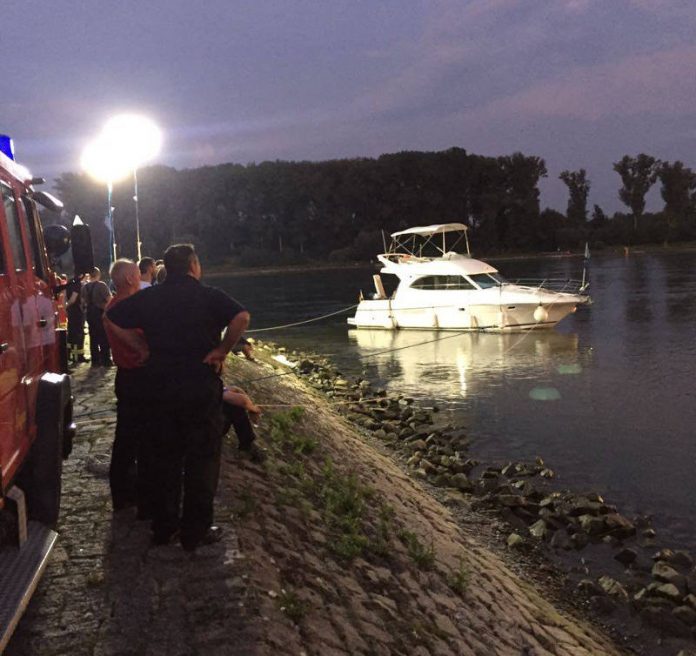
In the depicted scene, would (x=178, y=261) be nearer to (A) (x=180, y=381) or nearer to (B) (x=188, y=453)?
(A) (x=180, y=381)

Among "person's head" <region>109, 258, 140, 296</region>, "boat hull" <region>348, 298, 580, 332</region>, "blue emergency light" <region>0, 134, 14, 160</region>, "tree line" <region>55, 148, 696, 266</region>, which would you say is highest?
"tree line" <region>55, 148, 696, 266</region>

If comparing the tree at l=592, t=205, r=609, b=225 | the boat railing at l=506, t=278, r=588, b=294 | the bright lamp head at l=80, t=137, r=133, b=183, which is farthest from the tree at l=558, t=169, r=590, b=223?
the bright lamp head at l=80, t=137, r=133, b=183

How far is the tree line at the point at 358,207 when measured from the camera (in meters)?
111

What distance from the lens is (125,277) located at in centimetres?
592

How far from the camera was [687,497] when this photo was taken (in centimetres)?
1023

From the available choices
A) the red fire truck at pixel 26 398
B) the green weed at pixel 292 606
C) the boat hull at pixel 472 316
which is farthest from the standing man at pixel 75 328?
the boat hull at pixel 472 316

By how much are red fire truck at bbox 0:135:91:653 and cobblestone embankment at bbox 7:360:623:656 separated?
354 mm

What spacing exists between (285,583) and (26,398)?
2.11 meters

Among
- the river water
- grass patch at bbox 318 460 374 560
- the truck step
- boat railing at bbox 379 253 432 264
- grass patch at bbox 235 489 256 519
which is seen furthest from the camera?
boat railing at bbox 379 253 432 264

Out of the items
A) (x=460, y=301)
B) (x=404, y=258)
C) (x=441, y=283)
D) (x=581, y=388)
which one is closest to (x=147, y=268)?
(x=581, y=388)

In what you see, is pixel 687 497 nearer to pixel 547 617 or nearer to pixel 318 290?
pixel 547 617

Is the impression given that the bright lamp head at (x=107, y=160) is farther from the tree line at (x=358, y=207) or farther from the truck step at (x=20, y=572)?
the tree line at (x=358, y=207)

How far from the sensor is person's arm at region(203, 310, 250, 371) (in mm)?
4578

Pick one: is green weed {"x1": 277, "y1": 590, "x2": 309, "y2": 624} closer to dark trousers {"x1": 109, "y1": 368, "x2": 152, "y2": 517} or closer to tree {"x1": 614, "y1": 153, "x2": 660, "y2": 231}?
dark trousers {"x1": 109, "y1": 368, "x2": 152, "y2": 517}
